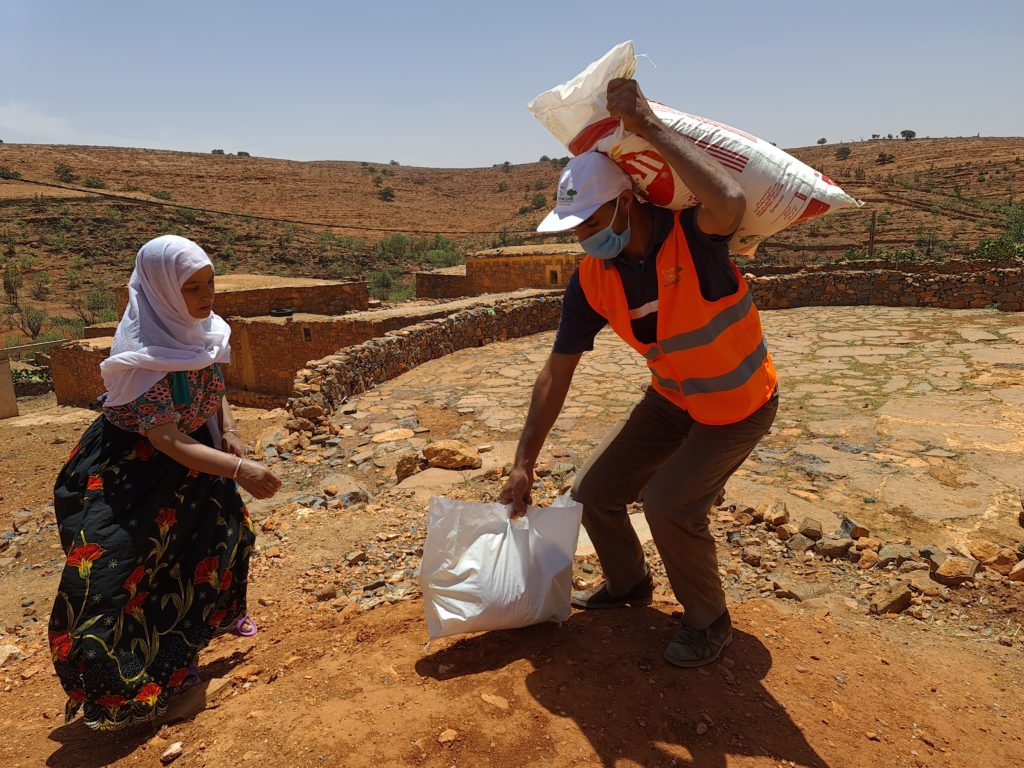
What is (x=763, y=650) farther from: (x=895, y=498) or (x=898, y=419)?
(x=898, y=419)

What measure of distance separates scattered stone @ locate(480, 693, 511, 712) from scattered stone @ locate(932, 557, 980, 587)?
2040mm

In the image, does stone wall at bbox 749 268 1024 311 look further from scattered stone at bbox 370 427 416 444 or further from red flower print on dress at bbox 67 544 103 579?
red flower print on dress at bbox 67 544 103 579

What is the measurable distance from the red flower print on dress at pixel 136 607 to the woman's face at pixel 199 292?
3.12ft

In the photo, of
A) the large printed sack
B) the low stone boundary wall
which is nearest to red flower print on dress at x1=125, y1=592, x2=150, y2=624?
the large printed sack

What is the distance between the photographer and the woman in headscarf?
2.16 metres

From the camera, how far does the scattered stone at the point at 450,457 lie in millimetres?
4629

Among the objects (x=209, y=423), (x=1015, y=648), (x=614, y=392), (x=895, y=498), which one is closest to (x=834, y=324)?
(x=614, y=392)

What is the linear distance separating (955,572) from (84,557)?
10.7 ft

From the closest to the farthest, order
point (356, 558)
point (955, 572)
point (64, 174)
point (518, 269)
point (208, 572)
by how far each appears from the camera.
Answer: point (208, 572) < point (955, 572) < point (356, 558) < point (518, 269) < point (64, 174)

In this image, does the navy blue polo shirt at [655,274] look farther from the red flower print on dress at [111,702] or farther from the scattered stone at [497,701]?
the red flower print on dress at [111,702]

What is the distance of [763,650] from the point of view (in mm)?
2334

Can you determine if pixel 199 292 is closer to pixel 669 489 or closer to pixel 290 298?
pixel 669 489

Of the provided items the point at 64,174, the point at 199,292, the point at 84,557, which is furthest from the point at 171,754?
the point at 64,174

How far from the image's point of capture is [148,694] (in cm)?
221
